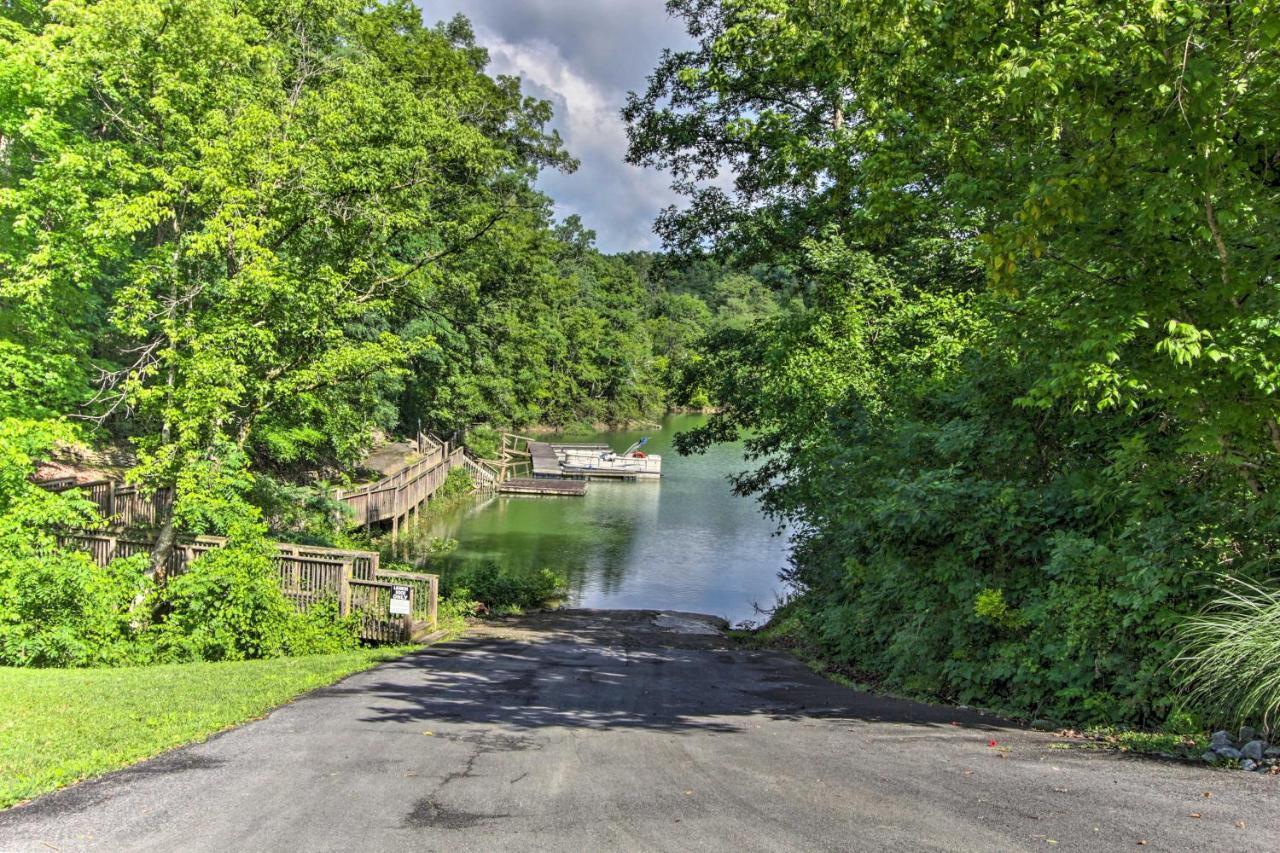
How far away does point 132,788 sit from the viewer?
17.1 feet

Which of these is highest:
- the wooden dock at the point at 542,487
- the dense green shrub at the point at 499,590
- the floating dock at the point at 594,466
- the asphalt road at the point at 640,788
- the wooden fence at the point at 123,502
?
the floating dock at the point at 594,466

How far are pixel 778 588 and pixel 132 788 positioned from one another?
21.4m

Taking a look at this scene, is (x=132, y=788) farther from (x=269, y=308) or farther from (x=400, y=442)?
(x=400, y=442)

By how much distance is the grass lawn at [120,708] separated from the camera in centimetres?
576

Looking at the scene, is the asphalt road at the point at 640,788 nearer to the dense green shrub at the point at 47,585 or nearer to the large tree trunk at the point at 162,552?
the dense green shrub at the point at 47,585

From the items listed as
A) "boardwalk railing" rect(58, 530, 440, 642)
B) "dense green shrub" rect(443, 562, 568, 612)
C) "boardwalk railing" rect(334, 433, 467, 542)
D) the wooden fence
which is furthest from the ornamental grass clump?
"boardwalk railing" rect(334, 433, 467, 542)

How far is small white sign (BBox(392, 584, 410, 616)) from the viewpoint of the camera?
11.9 meters

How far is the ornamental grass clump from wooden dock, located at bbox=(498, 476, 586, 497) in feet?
120

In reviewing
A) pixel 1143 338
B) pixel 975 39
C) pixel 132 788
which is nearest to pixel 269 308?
pixel 132 788

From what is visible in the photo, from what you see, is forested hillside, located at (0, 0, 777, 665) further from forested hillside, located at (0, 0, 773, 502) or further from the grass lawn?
the grass lawn

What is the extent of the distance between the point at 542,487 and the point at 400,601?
97.5 feet

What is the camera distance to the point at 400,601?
11922mm

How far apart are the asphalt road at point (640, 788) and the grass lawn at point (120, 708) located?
0.34 meters

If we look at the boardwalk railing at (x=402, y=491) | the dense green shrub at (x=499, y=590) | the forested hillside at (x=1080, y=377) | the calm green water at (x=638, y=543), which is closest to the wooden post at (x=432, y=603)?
the dense green shrub at (x=499, y=590)
